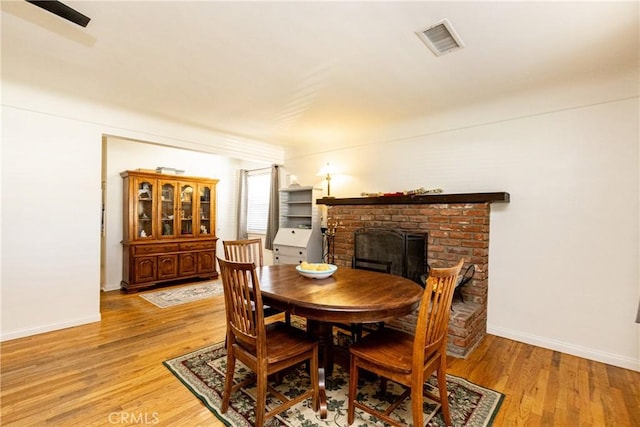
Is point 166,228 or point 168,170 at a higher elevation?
point 168,170

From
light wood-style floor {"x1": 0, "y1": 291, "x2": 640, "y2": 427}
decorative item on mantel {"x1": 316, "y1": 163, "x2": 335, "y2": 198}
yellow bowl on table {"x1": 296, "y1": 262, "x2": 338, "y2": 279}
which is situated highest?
decorative item on mantel {"x1": 316, "y1": 163, "x2": 335, "y2": 198}

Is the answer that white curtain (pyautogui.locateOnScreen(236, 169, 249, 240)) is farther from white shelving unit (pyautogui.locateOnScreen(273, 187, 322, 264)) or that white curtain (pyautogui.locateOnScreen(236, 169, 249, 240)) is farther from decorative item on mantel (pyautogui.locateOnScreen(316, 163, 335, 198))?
decorative item on mantel (pyautogui.locateOnScreen(316, 163, 335, 198))

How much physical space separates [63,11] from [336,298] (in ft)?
7.86

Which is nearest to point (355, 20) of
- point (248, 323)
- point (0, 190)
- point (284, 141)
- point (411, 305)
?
point (411, 305)

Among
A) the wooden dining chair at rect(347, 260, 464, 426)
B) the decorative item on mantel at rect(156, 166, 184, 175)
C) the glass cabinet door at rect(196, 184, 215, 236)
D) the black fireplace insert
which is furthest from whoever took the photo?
the glass cabinet door at rect(196, 184, 215, 236)

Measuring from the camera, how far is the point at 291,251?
467 centimetres

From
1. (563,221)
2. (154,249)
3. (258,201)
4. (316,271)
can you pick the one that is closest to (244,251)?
(316,271)

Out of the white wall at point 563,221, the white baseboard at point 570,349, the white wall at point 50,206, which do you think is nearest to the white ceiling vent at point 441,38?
the white wall at point 563,221

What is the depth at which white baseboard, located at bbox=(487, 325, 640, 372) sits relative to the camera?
8.31 ft

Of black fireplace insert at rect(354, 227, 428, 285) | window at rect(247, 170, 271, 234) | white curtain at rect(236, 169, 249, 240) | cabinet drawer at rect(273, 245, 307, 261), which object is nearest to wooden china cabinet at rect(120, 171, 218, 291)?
white curtain at rect(236, 169, 249, 240)

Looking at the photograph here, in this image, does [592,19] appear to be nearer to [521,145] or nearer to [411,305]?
[521,145]

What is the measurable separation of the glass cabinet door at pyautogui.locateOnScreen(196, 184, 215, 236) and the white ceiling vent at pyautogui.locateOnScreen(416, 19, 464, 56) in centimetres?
454

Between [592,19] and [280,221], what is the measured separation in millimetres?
A: 4284

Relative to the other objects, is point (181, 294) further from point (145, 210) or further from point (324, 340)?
Answer: point (324, 340)
